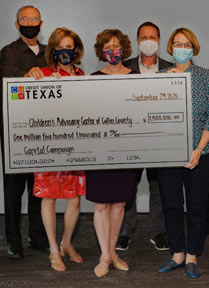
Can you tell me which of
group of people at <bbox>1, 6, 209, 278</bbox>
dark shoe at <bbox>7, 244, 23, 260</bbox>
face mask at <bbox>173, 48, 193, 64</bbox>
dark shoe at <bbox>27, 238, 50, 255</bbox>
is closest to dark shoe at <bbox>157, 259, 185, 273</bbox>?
group of people at <bbox>1, 6, 209, 278</bbox>

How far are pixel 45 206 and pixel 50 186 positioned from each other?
0.48 ft

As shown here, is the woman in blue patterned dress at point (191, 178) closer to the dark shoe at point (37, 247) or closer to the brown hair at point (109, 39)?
the brown hair at point (109, 39)

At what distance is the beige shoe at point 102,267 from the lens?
3.17 m

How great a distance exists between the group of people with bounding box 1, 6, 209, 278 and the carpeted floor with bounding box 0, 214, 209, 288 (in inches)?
2.2

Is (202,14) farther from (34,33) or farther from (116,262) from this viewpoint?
(116,262)

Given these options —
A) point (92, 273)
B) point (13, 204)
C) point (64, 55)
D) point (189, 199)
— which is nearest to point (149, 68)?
point (64, 55)

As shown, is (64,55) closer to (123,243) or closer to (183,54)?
(183,54)

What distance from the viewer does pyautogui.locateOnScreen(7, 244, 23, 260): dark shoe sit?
3.48 meters

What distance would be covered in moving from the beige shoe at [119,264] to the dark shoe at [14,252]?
640 millimetres

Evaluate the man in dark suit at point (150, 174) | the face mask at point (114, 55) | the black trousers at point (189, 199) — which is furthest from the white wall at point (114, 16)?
the black trousers at point (189, 199)

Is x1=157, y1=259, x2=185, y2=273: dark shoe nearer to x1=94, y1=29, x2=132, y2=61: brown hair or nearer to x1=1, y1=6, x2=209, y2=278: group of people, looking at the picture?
x1=1, y1=6, x2=209, y2=278: group of people

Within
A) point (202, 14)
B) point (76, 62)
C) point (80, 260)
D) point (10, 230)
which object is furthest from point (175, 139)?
point (202, 14)

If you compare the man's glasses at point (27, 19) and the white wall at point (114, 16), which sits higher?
the white wall at point (114, 16)

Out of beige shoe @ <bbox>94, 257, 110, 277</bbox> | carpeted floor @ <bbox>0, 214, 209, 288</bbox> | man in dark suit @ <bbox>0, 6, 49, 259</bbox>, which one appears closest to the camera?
carpeted floor @ <bbox>0, 214, 209, 288</bbox>
